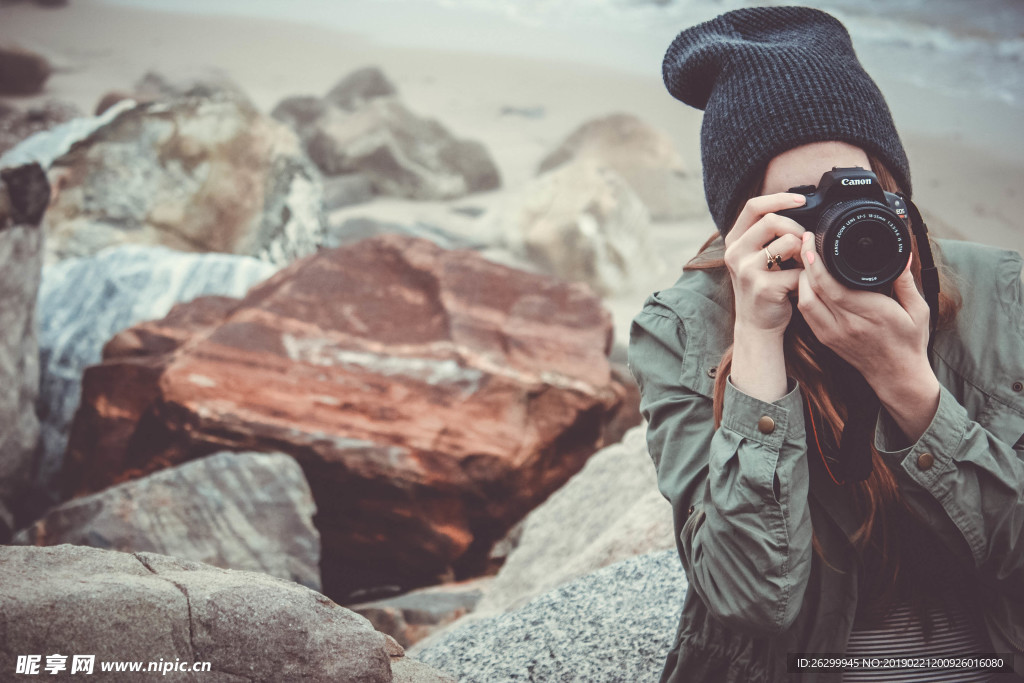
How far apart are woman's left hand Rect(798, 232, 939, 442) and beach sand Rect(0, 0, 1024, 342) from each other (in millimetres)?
4659

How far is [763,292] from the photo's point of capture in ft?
4.09

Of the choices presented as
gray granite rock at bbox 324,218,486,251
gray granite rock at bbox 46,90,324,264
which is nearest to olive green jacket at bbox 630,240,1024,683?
gray granite rock at bbox 46,90,324,264

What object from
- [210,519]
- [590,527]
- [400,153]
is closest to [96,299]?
[210,519]

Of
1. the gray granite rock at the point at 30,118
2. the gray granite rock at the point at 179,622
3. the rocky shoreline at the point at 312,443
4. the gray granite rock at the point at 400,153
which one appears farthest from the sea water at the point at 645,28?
the gray granite rock at the point at 179,622

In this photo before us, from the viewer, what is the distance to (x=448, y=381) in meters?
3.27

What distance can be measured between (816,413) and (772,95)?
22.7 inches

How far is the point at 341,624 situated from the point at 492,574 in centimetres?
183

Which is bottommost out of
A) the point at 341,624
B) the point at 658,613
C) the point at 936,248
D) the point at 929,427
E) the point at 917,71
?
the point at 658,613

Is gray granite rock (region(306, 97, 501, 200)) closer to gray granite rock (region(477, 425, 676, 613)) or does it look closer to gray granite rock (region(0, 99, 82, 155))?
gray granite rock (region(0, 99, 82, 155))

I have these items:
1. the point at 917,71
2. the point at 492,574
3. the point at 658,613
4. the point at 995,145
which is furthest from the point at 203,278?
the point at 917,71

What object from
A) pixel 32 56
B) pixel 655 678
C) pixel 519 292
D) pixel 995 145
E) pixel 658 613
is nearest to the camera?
pixel 655 678

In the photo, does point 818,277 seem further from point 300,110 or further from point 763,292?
point 300,110

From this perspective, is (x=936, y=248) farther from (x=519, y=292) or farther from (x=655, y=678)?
(x=519, y=292)

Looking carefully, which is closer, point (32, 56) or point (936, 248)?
point (936, 248)
